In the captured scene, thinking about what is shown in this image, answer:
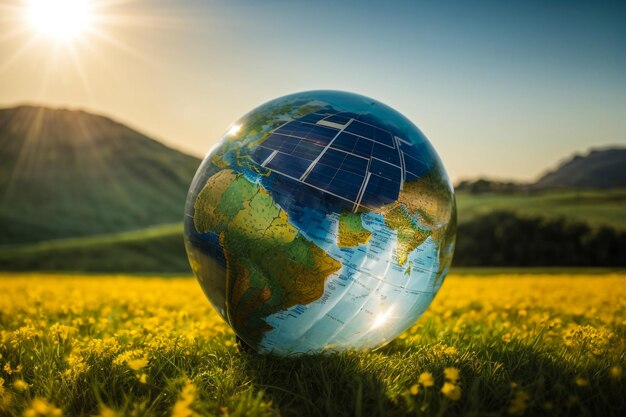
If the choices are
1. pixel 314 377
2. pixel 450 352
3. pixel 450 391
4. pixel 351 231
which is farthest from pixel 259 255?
pixel 450 352

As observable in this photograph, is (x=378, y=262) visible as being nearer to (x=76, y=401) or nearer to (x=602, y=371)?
(x=602, y=371)


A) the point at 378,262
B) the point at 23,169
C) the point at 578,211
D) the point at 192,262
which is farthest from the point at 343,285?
the point at 23,169

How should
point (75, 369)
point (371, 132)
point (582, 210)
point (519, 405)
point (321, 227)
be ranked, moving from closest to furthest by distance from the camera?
point (519, 405) → point (321, 227) → point (75, 369) → point (371, 132) → point (582, 210)

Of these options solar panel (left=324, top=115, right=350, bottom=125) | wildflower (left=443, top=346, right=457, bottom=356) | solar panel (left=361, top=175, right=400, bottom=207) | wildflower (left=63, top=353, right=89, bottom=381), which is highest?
solar panel (left=324, top=115, right=350, bottom=125)

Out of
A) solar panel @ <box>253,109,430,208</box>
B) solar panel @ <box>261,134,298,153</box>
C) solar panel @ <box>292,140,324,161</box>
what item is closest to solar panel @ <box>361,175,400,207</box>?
solar panel @ <box>253,109,430,208</box>

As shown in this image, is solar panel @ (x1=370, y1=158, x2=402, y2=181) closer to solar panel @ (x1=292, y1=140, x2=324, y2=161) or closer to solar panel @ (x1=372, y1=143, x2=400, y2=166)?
solar panel @ (x1=372, y1=143, x2=400, y2=166)

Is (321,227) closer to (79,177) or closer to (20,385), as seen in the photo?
(20,385)
